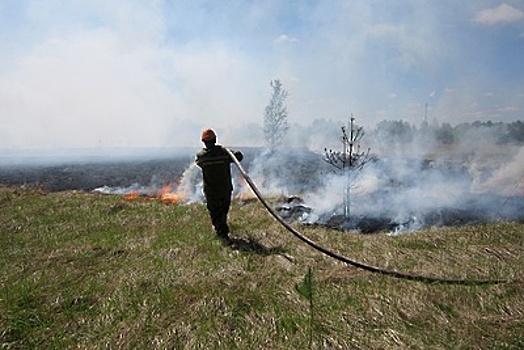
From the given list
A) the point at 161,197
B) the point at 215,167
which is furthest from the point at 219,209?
the point at 161,197

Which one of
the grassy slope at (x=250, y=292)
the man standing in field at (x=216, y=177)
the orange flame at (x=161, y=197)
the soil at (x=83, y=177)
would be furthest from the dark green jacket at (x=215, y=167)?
the soil at (x=83, y=177)

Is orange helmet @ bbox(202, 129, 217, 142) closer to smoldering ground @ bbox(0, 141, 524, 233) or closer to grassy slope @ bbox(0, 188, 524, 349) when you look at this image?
grassy slope @ bbox(0, 188, 524, 349)

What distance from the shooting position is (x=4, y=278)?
5332mm

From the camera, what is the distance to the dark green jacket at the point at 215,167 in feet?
23.1

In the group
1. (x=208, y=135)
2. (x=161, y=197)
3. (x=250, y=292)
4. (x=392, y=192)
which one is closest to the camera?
(x=250, y=292)

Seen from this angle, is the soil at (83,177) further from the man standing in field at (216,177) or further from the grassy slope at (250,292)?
the man standing in field at (216,177)

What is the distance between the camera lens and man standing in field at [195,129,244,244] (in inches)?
277

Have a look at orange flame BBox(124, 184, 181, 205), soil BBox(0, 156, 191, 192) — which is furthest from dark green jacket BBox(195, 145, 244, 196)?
soil BBox(0, 156, 191, 192)

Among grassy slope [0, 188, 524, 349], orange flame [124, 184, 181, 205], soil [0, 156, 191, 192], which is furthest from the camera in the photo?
soil [0, 156, 191, 192]

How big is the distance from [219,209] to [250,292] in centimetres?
288

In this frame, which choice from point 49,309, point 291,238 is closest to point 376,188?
point 291,238

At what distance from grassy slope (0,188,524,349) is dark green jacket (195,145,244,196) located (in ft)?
3.46

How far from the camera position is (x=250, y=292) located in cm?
464

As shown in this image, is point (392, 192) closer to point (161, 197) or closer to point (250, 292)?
point (161, 197)
